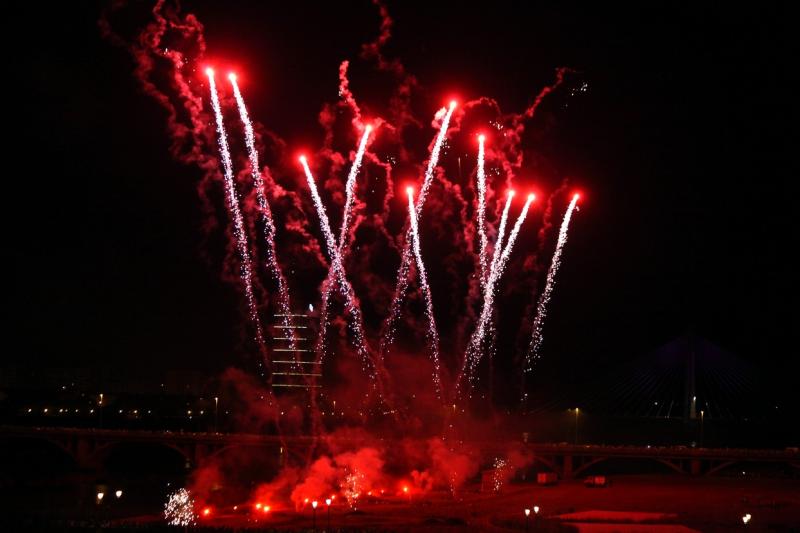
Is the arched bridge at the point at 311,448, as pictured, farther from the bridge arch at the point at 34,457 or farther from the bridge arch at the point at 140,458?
the bridge arch at the point at 34,457

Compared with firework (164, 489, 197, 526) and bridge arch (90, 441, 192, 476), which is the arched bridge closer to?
bridge arch (90, 441, 192, 476)

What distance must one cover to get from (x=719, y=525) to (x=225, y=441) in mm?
34230

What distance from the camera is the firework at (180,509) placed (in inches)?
1623

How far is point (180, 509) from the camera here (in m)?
45.8

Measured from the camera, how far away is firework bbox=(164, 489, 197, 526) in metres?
41.2

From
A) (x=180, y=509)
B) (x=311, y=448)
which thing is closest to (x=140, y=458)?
(x=311, y=448)

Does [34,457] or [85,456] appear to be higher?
[34,457]

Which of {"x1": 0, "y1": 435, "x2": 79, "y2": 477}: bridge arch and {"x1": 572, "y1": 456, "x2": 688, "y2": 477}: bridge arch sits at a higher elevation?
{"x1": 0, "y1": 435, "x2": 79, "y2": 477}: bridge arch

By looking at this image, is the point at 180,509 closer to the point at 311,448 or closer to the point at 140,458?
the point at 311,448

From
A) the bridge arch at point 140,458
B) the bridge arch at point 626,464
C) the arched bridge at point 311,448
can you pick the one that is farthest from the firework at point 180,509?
the bridge arch at point 626,464

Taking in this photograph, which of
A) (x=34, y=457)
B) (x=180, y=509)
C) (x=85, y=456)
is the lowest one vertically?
(x=180, y=509)

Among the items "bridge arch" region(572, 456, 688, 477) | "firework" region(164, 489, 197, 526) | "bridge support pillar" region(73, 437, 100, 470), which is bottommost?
"firework" region(164, 489, 197, 526)

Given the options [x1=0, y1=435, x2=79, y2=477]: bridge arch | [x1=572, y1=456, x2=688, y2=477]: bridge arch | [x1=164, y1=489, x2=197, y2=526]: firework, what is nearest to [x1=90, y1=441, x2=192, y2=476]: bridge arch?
[x1=0, y1=435, x2=79, y2=477]: bridge arch

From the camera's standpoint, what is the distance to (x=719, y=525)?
39.4m
